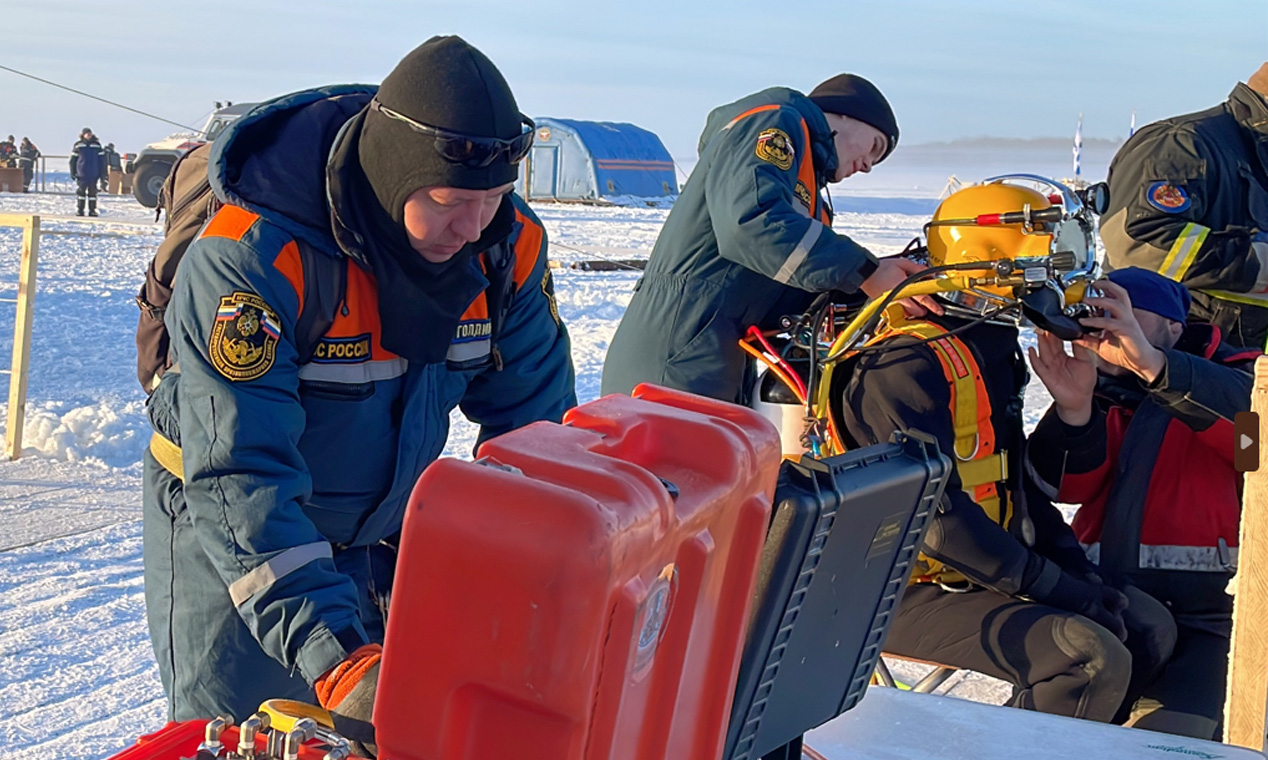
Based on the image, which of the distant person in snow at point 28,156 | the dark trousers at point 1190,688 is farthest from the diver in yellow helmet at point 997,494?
the distant person in snow at point 28,156

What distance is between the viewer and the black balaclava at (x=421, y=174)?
182 cm

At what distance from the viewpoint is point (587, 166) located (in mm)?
29047

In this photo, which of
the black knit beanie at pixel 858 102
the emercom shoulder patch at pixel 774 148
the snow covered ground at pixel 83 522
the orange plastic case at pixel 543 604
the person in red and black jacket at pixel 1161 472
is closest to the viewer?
the orange plastic case at pixel 543 604

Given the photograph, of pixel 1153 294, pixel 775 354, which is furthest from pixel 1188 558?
pixel 775 354

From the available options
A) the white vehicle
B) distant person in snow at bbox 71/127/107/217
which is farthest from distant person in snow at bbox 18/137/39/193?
distant person in snow at bbox 71/127/107/217

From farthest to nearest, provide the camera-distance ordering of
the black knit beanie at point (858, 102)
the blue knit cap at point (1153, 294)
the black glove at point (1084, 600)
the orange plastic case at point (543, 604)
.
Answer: the black knit beanie at point (858, 102) → the blue knit cap at point (1153, 294) → the black glove at point (1084, 600) → the orange plastic case at point (543, 604)

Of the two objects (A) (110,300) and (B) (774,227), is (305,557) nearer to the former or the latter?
(B) (774,227)

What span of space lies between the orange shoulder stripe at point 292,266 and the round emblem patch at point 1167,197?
124 inches

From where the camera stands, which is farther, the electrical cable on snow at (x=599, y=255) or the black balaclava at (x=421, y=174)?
the electrical cable on snow at (x=599, y=255)

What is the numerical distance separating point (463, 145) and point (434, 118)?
58 mm

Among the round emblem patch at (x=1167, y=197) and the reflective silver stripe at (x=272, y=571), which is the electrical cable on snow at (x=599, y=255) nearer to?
the round emblem patch at (x=1167, y=197)

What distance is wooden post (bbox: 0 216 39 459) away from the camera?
5828 mm

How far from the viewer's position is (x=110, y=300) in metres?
10.8

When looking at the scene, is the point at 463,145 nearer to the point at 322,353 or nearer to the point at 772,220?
the point at 322,353
